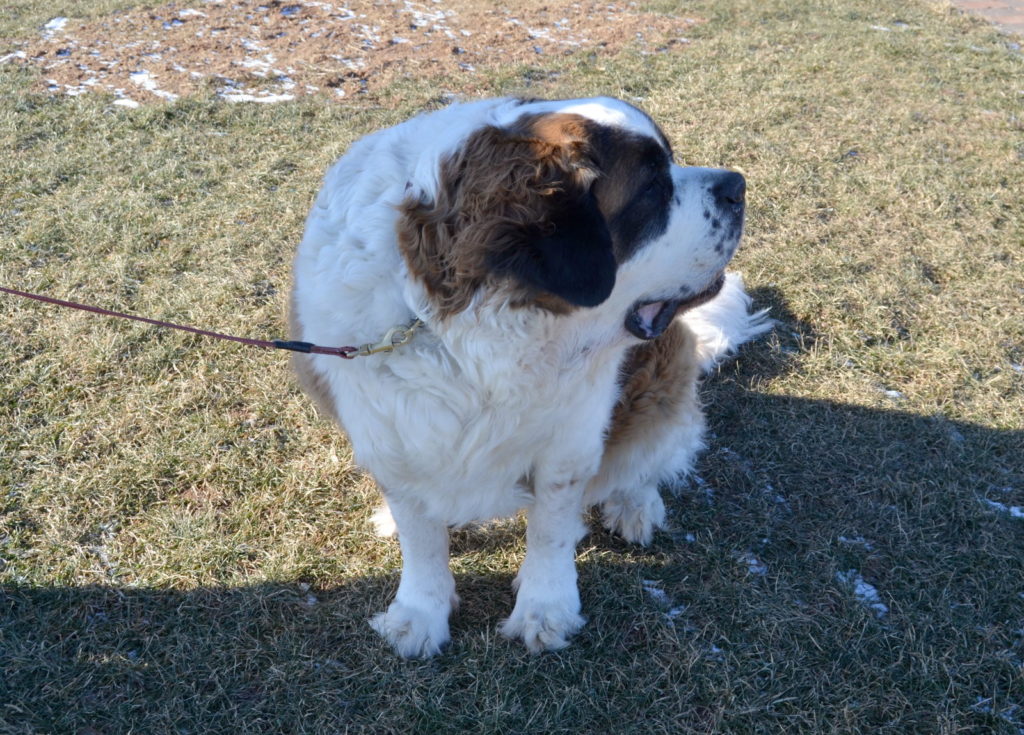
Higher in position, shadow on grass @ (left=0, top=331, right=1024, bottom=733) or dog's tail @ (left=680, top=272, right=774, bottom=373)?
dog's tail @ (left=680, top=272, right=774, bottom=373)

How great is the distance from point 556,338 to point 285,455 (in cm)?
167

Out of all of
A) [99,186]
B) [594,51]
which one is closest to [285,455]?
[99,186]

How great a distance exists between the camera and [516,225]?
5.90 ft

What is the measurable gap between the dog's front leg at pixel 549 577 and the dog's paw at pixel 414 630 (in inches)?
8.2

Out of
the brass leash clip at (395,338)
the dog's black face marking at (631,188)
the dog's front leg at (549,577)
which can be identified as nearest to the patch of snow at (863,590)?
the dog's front leg at (549,577)

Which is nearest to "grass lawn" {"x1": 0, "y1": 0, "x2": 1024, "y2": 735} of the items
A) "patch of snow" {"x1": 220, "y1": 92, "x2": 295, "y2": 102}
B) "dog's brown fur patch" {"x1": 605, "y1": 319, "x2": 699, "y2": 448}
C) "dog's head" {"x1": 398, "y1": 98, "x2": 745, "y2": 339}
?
"dog's brown fur patch" {"x1": 605, "y1": 319, "x2": 699, "y2": 448}

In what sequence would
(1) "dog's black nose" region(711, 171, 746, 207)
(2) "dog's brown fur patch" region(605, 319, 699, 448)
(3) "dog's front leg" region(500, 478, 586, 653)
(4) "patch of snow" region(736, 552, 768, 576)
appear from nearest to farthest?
(1) "dog's black nose" region(711, 171, 746, 207) < (3) "dog's front leg" region(500, 478, 586, 653) < (2) "dog's brown fur patch" region(605, 319, 699, 448) < (4) "patch of snow" region(736, 552, 768, 576)

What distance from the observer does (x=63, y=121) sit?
5715 millimetres

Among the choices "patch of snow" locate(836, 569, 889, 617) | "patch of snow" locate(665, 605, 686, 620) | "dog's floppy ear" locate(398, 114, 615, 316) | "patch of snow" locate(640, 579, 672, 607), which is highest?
"dog's floppy ear" locate(398, 114, 615, 316)

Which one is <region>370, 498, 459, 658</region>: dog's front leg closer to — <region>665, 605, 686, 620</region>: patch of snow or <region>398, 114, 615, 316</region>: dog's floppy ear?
<region>665, 605, 686, 620</region>: patch of snow

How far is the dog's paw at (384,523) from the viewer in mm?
2941

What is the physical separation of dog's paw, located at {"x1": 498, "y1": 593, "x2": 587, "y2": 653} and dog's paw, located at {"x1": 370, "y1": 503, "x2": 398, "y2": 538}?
1.83ft

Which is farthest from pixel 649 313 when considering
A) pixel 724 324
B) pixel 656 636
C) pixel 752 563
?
pixel 724 324

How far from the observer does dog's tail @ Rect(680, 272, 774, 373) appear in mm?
3525
